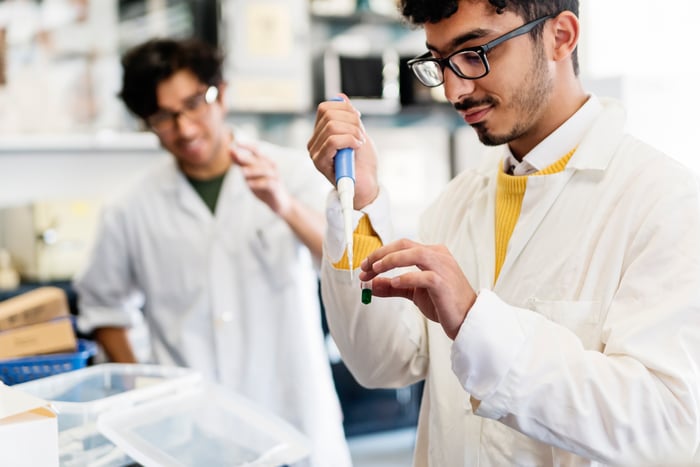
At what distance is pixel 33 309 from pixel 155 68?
2.17 ft

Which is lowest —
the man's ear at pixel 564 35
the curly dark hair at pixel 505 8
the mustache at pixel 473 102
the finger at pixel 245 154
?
the finger at pixel 245 154

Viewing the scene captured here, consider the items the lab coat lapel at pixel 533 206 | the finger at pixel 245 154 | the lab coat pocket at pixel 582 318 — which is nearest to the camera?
the lab coat pocket at pixel 582 318

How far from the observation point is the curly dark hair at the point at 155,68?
1833mm

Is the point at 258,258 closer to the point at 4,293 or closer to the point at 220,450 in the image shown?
the point at 220,450

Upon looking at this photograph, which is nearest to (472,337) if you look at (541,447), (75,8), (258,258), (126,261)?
(541,447)

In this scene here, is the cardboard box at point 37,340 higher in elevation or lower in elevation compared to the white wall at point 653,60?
lower

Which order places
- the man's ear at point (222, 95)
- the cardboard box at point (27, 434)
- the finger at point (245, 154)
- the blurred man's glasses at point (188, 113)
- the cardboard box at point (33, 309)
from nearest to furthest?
the cardboard box at point (27, 434), the cardboard box at point (33, 309), the finger at point (245, 154), the blurred man's glasses at point (188, 113), the man's ear at point (222, 95)

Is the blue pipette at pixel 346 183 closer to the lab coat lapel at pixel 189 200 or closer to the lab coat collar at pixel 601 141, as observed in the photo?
the lab coat collar at pixel 601 141

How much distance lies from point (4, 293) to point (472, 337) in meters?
2.27

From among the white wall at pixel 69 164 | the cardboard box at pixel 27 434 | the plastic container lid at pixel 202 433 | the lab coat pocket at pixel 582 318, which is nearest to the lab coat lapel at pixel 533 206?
the lab coat pocket at pixel 582 318

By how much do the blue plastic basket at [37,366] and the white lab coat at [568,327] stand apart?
52 cm

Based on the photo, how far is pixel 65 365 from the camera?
1.40m

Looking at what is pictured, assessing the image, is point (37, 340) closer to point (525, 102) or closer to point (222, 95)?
point (222, 95)

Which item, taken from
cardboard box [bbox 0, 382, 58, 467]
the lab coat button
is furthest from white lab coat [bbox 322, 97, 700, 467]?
the lab coat button
